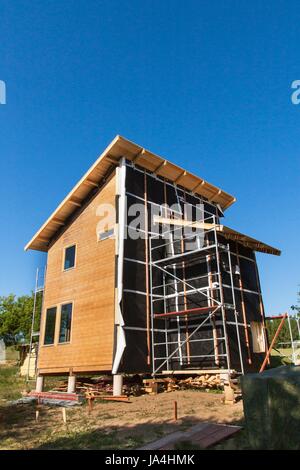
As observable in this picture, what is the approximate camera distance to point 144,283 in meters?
18.1

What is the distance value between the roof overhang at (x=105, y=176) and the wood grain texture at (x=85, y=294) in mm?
843

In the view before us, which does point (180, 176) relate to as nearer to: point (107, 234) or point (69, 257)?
point (107, 234)

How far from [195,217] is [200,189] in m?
1.95

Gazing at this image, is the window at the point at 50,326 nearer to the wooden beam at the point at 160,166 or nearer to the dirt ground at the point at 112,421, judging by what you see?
the dirt ground at the point at 112,421

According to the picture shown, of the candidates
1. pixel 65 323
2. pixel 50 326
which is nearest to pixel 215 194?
pixel 65 323

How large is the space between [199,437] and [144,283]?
10712 mm

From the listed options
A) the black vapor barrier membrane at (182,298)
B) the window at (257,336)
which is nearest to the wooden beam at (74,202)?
the black vapor barrier membrane at (182,298)

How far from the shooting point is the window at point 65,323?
19.1 m

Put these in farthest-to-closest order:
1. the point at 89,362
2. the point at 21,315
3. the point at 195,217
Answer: the point at 21,315 → the point at 195,217 → the point at 89,362
